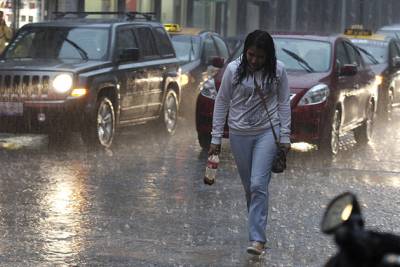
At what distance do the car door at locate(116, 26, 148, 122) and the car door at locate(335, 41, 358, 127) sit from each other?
278 cm

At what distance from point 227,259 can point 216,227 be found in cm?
119

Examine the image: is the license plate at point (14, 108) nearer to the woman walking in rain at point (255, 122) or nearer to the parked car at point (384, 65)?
the woman walking in rain at point (255, 122)

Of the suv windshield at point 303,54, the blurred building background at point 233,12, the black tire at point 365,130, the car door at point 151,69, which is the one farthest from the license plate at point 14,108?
the blurred building background at point 233,12

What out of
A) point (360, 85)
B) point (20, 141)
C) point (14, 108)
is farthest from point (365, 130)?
point (14, 108)

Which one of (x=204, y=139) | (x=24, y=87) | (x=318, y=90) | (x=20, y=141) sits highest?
(x=318, y=90)

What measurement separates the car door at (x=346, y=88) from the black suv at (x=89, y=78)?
273 cm

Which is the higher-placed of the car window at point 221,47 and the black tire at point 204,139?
the car window at point 221,47

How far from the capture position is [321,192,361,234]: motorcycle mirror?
9.16 feet

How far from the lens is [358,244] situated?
2.58 meters

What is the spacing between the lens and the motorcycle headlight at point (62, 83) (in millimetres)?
12977

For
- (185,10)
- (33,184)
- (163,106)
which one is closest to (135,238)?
(33,184)

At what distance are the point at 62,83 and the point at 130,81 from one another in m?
1.49

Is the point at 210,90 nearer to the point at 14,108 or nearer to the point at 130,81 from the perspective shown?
the point at 130,81

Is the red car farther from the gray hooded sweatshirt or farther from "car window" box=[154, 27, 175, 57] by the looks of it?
the gray hooded sweatshirt
